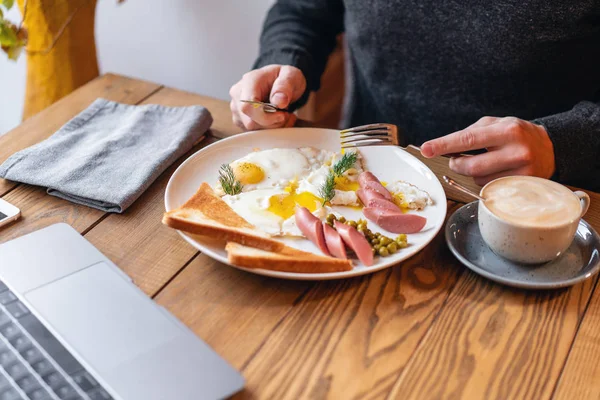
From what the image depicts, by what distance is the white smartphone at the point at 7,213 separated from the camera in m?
1.30

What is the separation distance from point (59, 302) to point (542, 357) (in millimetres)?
851

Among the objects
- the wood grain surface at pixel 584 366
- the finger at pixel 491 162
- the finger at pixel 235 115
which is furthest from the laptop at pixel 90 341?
→ the finger at pixel 491 162

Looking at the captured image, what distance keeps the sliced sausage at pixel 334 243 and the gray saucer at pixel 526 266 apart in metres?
0.23

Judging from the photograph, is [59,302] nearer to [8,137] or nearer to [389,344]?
[389,344]

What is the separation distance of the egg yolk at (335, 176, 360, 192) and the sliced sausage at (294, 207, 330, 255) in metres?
0.18

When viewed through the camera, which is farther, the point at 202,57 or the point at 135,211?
the point at 202,57

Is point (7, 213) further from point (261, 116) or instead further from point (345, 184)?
point (345, 184)

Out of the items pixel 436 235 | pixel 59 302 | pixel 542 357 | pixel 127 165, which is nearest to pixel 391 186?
pixel 436 235

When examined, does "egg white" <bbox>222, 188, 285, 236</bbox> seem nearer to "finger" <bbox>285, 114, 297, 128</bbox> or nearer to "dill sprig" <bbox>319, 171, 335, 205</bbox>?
"dill sprig" <bbox>319, 171, 335, 205</bbox>

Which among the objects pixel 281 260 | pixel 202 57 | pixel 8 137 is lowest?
pixel 202 57

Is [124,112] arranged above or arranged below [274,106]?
below

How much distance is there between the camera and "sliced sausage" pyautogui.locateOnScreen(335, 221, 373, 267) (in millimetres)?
1157

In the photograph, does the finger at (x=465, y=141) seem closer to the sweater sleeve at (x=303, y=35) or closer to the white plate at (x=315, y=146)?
the white plate at (x=315, y=146)

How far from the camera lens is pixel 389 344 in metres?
1.04
